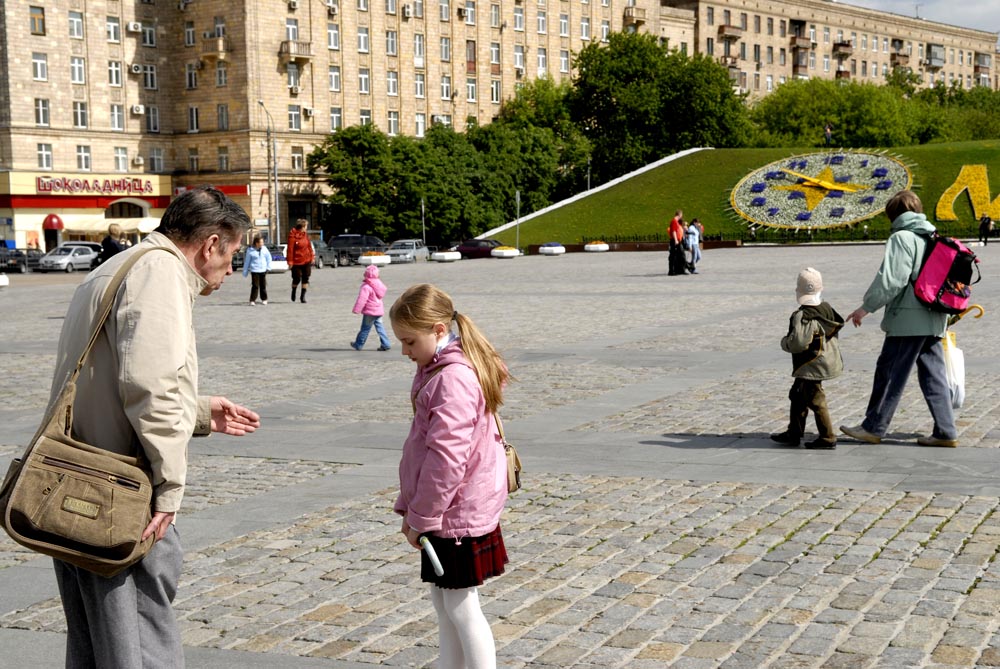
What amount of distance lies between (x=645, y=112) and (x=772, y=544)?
81089 millimetres

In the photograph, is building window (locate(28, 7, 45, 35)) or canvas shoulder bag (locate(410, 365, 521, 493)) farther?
building window (locate(28, 7, 45, 35))

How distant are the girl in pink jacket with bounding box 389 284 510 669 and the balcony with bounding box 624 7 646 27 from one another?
103530 mm

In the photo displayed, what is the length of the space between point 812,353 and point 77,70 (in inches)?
2848

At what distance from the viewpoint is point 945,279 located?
930 cm

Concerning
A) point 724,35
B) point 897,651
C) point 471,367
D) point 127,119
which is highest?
point 724,35

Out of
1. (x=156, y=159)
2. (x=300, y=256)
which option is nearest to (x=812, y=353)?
(x=300, y=256)

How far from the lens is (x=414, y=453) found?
420 centimetres

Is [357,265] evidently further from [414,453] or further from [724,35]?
[724,35]

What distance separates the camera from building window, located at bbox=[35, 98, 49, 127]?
237 ft

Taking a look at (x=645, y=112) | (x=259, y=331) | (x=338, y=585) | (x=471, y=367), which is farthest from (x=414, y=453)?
(x=645, y=112)

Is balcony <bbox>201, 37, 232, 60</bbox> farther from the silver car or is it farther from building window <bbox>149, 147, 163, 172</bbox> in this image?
the silver car

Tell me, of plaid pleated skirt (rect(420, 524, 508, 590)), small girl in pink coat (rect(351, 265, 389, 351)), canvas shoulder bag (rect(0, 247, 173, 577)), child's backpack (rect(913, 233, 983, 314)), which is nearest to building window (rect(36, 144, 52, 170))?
small girl in pink coat (rect(351, 265, 389, 351))

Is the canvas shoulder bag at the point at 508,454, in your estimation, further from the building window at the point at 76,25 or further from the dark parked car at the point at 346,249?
the building window at the point at 76,25

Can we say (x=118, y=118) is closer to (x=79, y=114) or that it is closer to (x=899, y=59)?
(x=79, y=114)
